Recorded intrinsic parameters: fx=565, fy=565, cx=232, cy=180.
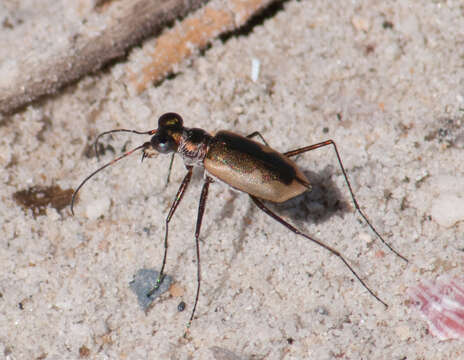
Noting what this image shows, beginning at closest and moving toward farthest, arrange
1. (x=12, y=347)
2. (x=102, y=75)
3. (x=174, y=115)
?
(x=12, y=347), (x=174, y=115), (x=102, y=75)

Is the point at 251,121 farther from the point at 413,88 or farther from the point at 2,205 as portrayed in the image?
the point at 2,205

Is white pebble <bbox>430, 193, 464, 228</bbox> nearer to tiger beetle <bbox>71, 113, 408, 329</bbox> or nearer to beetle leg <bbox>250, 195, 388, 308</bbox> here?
tiger beetle <bbox>71, 113, 408, 329</bbox>

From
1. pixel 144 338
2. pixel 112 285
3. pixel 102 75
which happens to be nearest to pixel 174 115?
pixel 102 75

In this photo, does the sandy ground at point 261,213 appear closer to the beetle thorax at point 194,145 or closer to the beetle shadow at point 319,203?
the beetle shadow at point 319,203

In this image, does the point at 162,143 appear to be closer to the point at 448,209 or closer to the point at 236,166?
the point at 236,166

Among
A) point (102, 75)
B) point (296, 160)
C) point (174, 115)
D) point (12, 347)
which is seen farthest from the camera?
point (102, 75)
